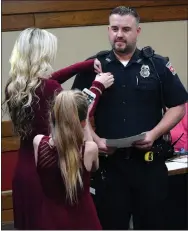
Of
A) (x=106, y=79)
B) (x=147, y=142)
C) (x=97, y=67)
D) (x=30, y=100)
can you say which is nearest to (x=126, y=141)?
(x=147, y=142)

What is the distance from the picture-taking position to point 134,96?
3.09 metres

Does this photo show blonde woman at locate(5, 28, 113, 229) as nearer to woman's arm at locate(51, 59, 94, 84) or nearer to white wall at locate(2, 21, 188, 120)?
woman's arm at locate(51, 59, 94, 84)

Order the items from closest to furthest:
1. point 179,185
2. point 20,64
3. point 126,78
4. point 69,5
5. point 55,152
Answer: point 55,152 < point 20,64 < point 126,78 < point 179,185 < point 69,5

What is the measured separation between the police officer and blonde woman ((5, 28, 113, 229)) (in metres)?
0.42

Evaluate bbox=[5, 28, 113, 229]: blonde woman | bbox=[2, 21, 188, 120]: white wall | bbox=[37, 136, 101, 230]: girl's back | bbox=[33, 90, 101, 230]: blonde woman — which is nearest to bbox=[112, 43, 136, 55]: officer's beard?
bbox=[5, 28, 113, 229]: blonde woman

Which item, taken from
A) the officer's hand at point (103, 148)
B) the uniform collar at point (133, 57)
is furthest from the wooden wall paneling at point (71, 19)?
the officer's hand at point (103, 148)

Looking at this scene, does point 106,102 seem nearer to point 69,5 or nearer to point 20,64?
point 20,64

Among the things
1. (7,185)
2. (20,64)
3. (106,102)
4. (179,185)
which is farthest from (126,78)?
(7,185)

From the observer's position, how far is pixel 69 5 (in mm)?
4809

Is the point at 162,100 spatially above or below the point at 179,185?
above

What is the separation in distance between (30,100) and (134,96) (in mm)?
625

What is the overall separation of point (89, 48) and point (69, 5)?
16.3 inches

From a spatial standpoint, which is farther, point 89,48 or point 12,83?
point 89,48

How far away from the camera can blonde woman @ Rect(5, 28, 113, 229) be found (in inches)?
111
